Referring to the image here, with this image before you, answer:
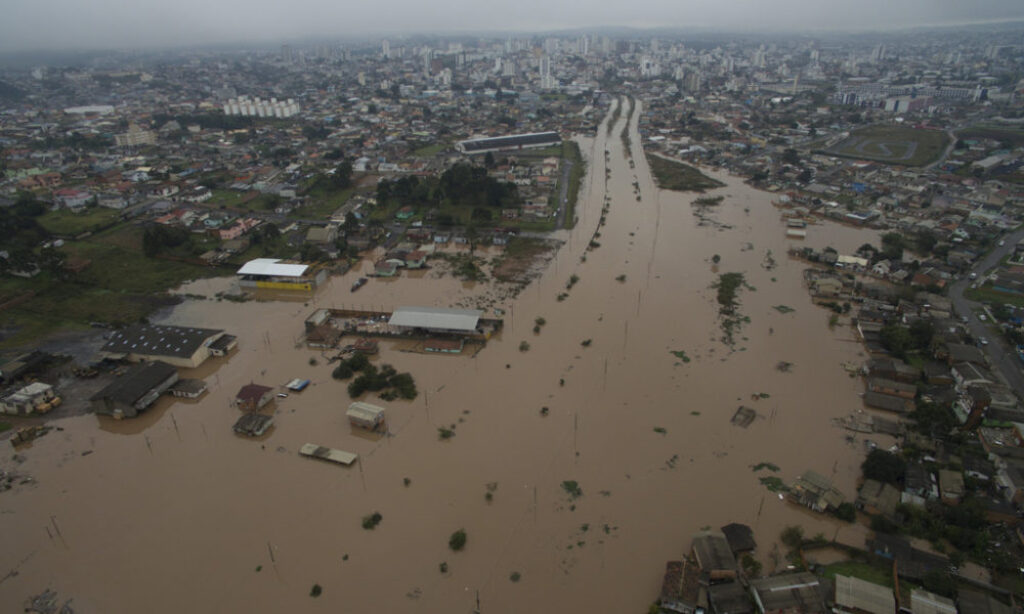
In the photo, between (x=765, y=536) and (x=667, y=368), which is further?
(x=667, y=368)

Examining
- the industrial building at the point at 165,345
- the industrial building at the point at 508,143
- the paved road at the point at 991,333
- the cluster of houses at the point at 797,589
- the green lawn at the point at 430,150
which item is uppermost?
the industrial building at the point at 508,143

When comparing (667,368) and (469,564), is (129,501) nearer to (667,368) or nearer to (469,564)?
(469,564)

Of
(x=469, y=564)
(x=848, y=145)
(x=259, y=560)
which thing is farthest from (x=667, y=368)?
(x=848, y=145)

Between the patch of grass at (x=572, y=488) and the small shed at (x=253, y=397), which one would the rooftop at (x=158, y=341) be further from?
the patch of grass at (x=572, y=488)

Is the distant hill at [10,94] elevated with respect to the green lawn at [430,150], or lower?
elevated

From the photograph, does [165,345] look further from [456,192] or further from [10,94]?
[10,94]

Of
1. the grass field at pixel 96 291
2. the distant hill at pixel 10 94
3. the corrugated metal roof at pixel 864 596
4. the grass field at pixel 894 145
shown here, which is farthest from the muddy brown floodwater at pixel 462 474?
the distant hill at pixel 10 94

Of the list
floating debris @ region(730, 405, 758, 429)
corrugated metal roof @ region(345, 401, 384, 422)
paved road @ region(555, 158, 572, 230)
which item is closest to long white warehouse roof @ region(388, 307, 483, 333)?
corrugated metal roof @ region(345, 401, 384, 422)
